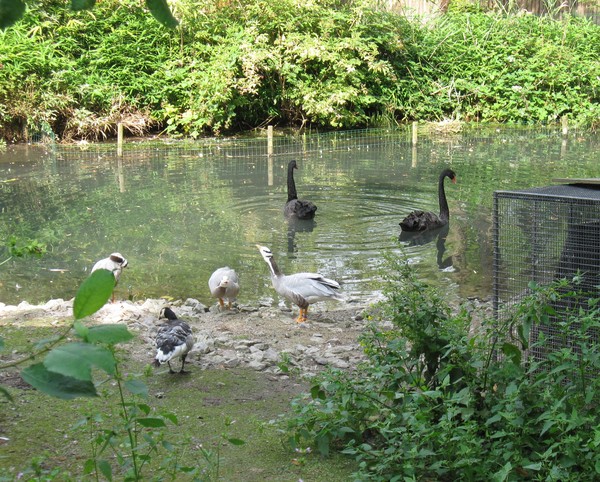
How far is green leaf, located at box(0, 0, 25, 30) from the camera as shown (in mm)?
1605

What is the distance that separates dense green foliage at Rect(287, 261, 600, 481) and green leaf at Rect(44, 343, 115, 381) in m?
2.61

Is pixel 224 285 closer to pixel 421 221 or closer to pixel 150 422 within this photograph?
pixel 421 221

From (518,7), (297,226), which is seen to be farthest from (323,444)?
(518,7)

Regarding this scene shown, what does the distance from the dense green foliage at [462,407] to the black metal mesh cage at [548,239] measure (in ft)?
1.59

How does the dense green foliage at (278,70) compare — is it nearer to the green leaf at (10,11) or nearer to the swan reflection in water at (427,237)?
the swan reflection in water at (427,237)

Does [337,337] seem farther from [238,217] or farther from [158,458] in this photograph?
[238,217]

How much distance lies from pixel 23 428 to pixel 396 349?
2.24 meters

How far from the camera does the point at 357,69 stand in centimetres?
2550

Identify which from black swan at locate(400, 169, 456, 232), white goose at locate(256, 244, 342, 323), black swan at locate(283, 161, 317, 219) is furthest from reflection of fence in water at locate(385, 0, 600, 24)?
white goose at locate(256, 244, 342, 323)

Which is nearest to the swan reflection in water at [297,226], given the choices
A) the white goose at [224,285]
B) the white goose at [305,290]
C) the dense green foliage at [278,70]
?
the white goose at [224,285]

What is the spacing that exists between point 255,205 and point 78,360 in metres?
13.1

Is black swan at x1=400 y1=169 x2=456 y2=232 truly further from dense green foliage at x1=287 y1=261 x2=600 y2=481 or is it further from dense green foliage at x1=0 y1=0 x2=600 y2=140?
dense green foliage at x1=0 y1=0 x2=600 y2=140

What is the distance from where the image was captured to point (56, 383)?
4.90 feet

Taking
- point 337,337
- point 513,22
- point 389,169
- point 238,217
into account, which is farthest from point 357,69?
point 337,337
